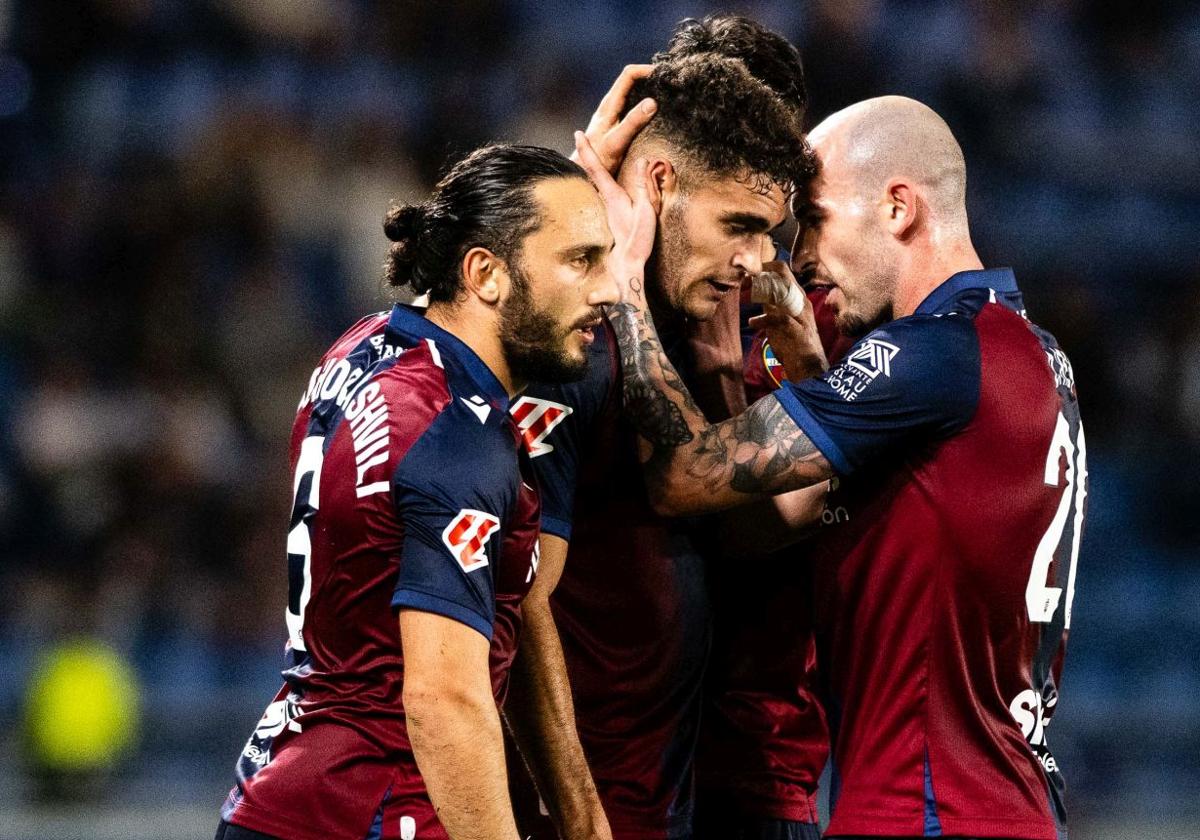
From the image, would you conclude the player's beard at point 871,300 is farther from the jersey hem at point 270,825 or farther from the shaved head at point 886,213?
the jersey hem at point 270,825

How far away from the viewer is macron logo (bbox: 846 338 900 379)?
3.67 m

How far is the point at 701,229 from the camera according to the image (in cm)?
A: 405

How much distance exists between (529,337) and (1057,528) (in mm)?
1275

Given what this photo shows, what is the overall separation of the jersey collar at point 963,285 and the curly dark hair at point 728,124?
463mm

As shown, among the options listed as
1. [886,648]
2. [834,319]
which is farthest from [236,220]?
[886,648]

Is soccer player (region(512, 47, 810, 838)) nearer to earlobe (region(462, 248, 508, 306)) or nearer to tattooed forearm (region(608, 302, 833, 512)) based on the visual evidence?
tattooed forearm (region(608, 302, 833, 512))

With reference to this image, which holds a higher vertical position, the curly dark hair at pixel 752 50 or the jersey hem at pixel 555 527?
the curly dark hair at pixel 752 50

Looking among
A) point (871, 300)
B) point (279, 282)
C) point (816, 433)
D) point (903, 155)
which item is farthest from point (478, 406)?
point (279, 282)

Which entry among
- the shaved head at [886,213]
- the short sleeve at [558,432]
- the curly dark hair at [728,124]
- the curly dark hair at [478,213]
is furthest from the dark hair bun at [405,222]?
the shaved head at [886,213]

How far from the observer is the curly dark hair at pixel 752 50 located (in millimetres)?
4145

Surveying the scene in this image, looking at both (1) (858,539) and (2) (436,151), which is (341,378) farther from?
(2) (436,151)

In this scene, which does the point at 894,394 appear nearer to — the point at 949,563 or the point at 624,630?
the point at 949,563

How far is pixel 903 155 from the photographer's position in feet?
13.2

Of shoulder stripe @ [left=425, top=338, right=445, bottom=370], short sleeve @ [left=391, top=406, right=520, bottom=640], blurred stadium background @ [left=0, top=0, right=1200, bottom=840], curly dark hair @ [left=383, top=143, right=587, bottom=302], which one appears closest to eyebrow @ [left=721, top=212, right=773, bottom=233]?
curly dark hair @ [left=383, top=143, right=587, bottom=302]
